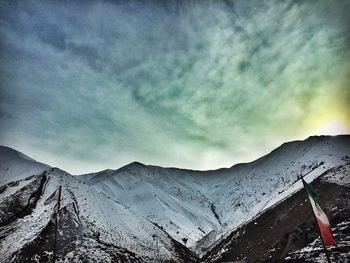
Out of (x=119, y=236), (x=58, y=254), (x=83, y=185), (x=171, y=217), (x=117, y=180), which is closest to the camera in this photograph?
(x=58, y=254)

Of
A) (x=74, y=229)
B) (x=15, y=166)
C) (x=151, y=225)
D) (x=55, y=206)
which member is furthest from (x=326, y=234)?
(x=15, y=166)

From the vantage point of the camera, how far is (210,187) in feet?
411

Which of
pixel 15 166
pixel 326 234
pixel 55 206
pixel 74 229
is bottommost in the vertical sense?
pixel 326 234

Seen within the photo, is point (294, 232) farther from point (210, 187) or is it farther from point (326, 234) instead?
point (210, 187)

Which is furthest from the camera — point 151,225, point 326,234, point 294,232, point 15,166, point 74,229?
point 15,166

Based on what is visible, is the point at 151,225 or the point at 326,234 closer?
the point at 326,234

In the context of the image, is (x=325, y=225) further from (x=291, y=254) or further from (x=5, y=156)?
(x=5, y=156)

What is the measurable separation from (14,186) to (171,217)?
37179mm

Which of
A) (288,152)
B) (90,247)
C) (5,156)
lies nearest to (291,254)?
(90,247)

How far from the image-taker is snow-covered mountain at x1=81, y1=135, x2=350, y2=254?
73.7m

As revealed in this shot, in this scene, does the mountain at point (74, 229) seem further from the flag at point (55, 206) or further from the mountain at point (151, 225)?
the flag at point (55, 206)

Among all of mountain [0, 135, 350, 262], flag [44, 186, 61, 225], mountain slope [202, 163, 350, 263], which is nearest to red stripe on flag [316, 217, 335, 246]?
mountain slope [202, 163, 350, 263]

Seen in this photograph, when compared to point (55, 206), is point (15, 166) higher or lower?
higher

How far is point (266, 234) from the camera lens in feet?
127
